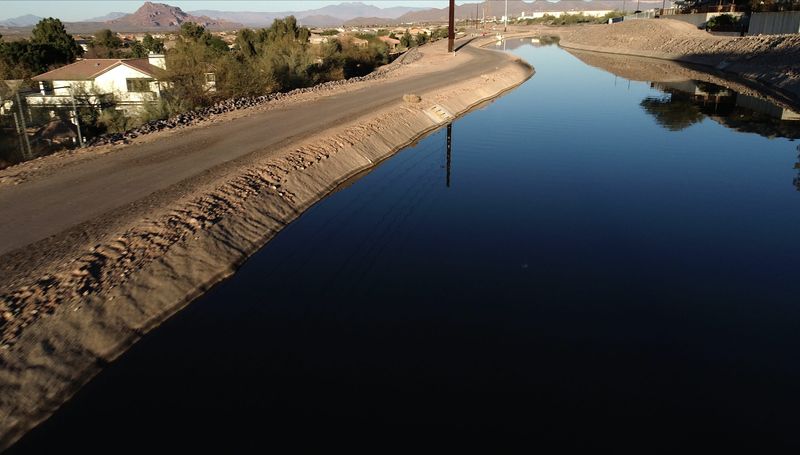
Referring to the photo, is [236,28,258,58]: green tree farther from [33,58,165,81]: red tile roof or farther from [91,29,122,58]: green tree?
[91,29,122,58]: green tree

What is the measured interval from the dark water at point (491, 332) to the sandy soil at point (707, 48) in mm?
26645

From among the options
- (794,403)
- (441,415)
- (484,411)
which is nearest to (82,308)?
(441,415)

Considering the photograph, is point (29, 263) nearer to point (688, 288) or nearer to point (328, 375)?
point (328, 375)

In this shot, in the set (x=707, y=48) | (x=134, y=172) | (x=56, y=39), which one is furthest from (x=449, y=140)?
(x=56, y=39)

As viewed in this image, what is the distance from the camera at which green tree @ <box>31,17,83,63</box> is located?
63.2 m

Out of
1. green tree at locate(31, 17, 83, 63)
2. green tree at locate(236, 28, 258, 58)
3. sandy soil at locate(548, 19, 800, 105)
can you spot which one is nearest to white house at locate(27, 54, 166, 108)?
green tree at locate(236, 28, 258, 58)

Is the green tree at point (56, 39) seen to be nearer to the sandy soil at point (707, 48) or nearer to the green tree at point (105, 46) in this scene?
the green tree at point (105, 46)

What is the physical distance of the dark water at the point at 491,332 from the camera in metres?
7.21

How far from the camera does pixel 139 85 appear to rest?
35.1 m

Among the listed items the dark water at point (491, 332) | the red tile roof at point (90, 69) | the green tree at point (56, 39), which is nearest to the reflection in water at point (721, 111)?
the dark water at point (491, 332)

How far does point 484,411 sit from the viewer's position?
7480 mm

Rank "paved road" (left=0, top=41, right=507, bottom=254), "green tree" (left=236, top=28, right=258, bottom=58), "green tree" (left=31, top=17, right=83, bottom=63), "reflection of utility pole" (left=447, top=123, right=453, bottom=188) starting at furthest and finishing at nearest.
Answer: "green tree" (left=31, top=17, right=83, bottom=63)
"green tree" (left=236, top=28, right=258, bottom=58)
"reflection of utility pole" (left=447, top=123, right=453, bottom=188)
"paved road" (left=0, top=41, right=507, bottom=254)

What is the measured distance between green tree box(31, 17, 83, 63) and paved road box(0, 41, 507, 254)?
51725 millimetres

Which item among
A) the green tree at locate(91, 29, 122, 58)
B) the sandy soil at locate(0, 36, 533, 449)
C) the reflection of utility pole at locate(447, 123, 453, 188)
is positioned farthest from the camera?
the green tree at locate(91, 29, 122, 58)
